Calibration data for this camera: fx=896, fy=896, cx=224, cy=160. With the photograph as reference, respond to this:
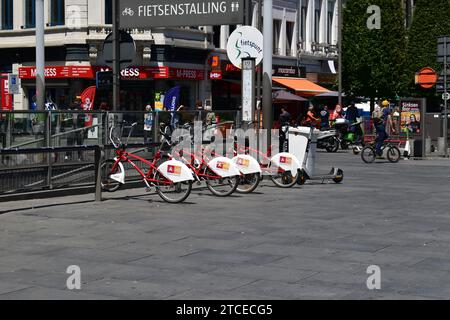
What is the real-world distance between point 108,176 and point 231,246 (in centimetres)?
603

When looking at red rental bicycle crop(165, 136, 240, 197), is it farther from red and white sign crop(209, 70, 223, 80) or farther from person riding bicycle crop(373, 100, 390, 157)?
red and white sign crop(209, 70, 223, 80)

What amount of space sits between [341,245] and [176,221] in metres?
2.72

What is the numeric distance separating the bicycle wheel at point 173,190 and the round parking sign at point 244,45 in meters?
3.98

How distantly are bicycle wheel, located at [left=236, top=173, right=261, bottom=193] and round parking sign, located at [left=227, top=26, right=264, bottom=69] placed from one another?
A: 292 centimetres

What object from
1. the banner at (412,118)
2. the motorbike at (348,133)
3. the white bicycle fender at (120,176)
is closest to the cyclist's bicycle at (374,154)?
the banner at (412,118)

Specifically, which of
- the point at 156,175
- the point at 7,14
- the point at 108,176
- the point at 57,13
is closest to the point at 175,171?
the point at 156,175

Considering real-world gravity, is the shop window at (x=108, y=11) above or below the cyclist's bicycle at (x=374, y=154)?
above

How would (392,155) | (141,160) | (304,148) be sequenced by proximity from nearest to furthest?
(141,160), (304,148), (392,155)

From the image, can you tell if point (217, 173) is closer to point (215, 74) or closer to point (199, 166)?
point (199, 166)

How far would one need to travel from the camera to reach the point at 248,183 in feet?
50.2

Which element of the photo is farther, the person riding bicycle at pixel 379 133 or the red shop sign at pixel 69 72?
the red shop sign at pixel 69 72

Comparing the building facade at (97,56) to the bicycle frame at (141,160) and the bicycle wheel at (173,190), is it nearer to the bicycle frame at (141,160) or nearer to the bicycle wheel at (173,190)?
the bicycle frame at (141,160)

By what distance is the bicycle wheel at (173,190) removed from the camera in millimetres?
13805
